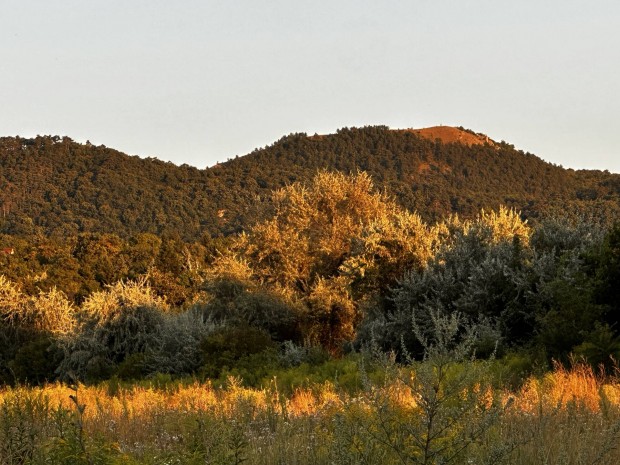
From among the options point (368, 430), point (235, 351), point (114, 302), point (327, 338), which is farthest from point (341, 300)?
point (368, 430)

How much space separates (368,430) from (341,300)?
21.4 meters

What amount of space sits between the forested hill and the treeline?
28.9 m

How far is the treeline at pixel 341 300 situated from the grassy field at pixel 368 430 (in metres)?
4.81

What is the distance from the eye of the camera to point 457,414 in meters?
4.93

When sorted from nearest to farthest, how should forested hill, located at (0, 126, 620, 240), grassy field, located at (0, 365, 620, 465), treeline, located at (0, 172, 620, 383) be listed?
1. grassy field, located at (0, 365, 620, 465)
2. treeline, located at (0, 172, 620, 383)
3. forested hill, located at (0, 126, 620, 240)

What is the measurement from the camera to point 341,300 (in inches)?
1043

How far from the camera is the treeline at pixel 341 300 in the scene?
15.8 meters

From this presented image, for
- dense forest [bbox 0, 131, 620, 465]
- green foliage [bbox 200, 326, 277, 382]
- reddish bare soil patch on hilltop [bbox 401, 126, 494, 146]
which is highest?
reddish bare soil patch on hilltop [bbox 401, 126, 494, 146]

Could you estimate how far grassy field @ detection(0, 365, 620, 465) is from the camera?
16.3 feet

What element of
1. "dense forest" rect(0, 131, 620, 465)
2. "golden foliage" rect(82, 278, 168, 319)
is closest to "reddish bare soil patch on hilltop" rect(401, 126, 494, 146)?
"dense forest" rect(0, 131, 620, 465)

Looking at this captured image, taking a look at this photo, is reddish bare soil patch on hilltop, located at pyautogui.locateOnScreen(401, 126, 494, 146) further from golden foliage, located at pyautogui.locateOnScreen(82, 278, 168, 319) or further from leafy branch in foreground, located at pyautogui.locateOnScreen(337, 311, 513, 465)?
leafy branch in foreground, located at pyautogui.locateOnScreen(337, 311, 513, 465)

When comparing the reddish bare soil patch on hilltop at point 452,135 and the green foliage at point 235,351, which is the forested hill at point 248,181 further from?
the green foliage at point 235,351

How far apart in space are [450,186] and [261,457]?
254 feet

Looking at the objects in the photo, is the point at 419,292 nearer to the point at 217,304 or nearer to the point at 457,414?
the point at 217,304
